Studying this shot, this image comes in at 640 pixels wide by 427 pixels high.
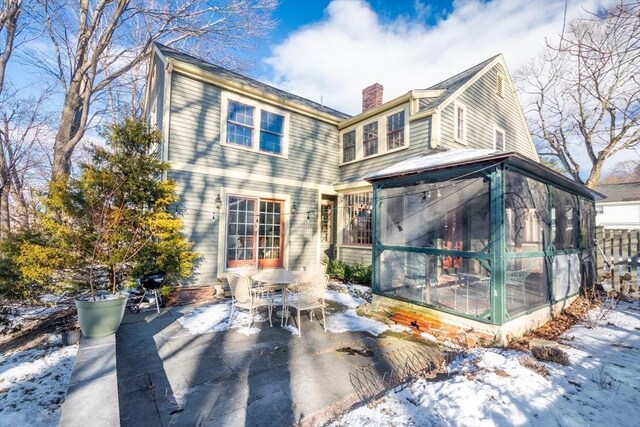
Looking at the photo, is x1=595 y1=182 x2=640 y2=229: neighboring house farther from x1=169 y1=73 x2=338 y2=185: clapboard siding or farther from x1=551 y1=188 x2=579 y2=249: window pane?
x1=169 y1=73 x2=338 y2=185: clapboard siding

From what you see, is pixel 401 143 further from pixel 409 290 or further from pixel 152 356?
pixel 152 356

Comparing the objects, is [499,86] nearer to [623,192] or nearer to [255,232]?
[255,232]

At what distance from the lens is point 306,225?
9.50 meters

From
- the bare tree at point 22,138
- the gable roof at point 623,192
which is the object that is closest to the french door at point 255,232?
the bare tree at point 22,138

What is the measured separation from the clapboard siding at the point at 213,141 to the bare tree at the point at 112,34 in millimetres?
6102

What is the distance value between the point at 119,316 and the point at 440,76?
46.1 ft

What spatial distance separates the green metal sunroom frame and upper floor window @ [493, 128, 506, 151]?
202 inches

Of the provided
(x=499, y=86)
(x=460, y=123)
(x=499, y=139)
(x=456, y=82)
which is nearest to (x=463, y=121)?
(x=460, y=123)

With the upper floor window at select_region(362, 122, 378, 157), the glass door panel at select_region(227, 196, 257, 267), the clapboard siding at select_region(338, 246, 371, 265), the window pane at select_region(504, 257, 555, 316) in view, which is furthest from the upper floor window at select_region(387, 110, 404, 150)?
the window pane at select_region(504, 257, 555, 316)

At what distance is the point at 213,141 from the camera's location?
7723mm

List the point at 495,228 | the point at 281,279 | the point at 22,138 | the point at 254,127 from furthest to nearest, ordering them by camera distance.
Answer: the point at 22,138
the point at 254,127
the point at 281,279
the point at 495,228

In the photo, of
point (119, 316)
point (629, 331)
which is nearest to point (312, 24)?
point (119, 316)

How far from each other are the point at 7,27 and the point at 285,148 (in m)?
10.4

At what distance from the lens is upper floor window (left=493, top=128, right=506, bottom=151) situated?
10.6m
